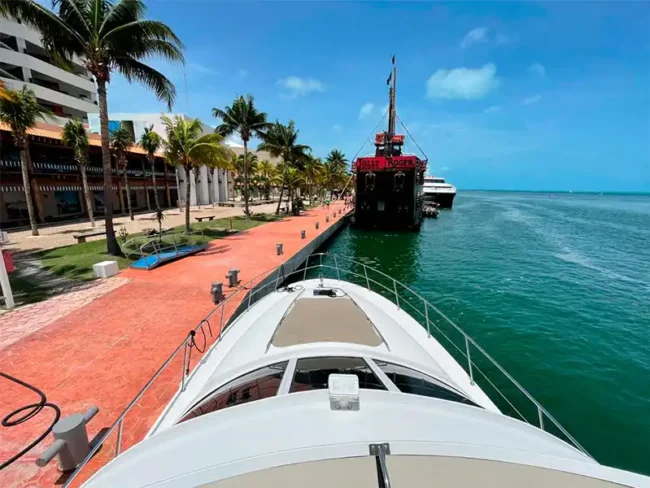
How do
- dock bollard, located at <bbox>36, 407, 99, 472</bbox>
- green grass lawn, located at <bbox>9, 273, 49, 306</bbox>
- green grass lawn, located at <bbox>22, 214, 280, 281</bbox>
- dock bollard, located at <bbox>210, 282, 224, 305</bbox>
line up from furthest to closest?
green grass lawn, located at <bbox>22, 214, 280, 281</bbox>, green grass lawn, located at <bbox>9, 273, 49, 306</bbox>, dock bollard, located at <bbox>210, 282, 224, 305</bbox>, dock bollard, located at <bbox>36, 407, 99, 472</bbox>

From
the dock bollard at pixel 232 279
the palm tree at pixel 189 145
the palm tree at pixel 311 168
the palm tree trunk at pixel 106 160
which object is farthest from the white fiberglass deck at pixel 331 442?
the palm tree at pixel 311 168

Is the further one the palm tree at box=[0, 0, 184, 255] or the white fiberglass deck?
the palm tree at box=[0, 0, 184, 255]

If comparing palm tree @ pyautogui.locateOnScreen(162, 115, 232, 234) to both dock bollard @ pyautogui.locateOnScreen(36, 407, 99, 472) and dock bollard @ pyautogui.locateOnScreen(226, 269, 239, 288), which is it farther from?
dock bollard @ pyautogui.locateOnScreen(36, 407, 99, 472)

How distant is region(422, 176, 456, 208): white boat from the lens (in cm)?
6209

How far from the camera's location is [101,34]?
11.8 metres

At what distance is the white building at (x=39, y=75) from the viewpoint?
32.6 meters

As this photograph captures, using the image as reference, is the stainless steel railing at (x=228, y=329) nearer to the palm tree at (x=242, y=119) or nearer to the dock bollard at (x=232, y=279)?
the dock bollard at (x=232, y=279)

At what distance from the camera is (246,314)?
244 inches

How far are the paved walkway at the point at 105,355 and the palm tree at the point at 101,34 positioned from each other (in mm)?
6374

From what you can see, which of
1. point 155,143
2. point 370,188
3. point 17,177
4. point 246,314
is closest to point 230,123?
point 155,143

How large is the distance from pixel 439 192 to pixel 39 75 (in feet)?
213

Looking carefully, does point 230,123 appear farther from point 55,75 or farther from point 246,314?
point 55,75

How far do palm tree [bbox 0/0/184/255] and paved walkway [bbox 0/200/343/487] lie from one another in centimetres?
637

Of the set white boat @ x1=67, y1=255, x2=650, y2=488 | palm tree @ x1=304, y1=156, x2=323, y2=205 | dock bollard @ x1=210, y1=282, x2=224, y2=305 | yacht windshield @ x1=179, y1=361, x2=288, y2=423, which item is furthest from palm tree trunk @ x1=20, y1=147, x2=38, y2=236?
palm tree @ x1=304, y1=156, x2=323, y2=205
